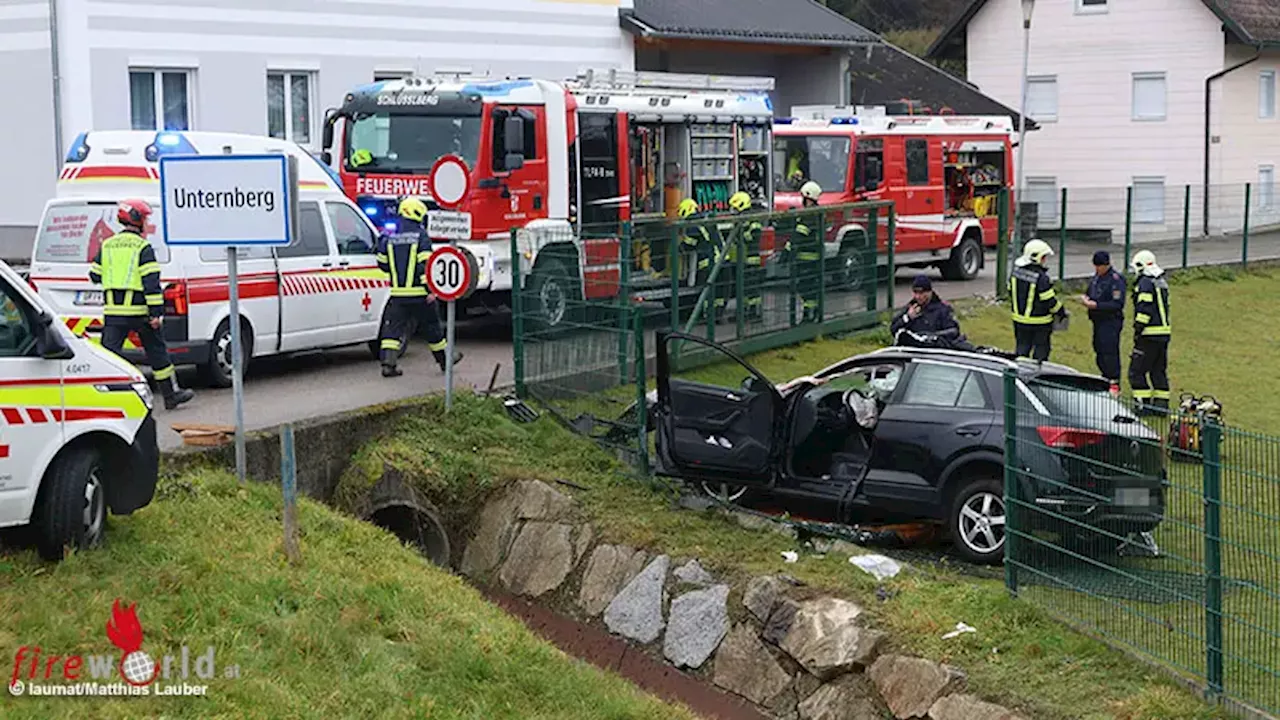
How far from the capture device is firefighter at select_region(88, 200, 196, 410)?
1352cm

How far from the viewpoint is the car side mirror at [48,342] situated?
9.18 meters

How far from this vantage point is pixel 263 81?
2570 cm

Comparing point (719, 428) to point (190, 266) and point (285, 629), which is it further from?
point (190, 266)

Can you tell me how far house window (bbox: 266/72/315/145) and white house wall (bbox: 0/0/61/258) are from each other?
3.59 m

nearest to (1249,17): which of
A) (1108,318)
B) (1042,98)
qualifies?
(1042,98)

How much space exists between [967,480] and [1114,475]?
2.00 m

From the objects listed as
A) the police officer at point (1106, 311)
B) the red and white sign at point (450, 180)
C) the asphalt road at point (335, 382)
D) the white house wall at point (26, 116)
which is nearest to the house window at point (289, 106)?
the white house wall at point (26, 116)

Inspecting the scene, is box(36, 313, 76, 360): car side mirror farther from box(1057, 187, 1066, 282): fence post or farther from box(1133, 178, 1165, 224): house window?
box(1133, 178, 1165, 224): house window

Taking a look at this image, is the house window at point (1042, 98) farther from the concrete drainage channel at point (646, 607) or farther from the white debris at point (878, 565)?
the white debris at point (878, 565)

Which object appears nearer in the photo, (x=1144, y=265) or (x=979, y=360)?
(x=979, y=360)

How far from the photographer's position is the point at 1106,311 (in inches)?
659

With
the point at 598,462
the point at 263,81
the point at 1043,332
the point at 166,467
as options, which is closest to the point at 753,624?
the point at 598,462

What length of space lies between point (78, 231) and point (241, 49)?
11.1 m

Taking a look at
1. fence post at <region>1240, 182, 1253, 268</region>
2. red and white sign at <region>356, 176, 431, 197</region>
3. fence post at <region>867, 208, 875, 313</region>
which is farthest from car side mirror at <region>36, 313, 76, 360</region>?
fence post at <region>1240, 182, 1253, 268</region>
